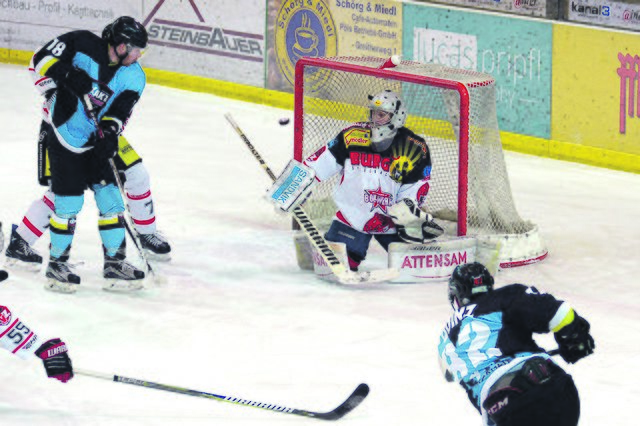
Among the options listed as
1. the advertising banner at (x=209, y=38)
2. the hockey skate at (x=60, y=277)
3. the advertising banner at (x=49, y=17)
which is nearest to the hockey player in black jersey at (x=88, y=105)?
the hockey skate at (x=60, y=277)

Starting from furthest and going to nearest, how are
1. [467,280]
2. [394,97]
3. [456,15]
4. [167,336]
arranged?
1. [456,15]
2. [394,97]
3. [167,336]
4. [467,280]

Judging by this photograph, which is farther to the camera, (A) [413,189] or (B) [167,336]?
(A) [413,189]

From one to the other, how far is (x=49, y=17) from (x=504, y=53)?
4580 mm

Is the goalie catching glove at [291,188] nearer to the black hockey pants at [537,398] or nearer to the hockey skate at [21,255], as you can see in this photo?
the hockey skate at [21,255]

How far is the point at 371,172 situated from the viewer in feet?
25.8

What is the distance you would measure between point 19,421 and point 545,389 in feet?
7.45

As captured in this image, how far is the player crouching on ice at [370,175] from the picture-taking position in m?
7.79

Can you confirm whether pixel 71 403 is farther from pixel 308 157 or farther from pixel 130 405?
pixel 308 157

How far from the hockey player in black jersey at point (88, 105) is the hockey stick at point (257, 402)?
1.55 m

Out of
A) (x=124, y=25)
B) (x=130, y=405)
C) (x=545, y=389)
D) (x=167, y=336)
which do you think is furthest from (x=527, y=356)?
(x=124, y=25)

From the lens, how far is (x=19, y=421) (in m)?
6.17

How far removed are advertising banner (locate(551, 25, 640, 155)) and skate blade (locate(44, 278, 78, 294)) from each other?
396 centimetres

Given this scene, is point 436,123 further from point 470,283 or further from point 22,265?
point 470,283

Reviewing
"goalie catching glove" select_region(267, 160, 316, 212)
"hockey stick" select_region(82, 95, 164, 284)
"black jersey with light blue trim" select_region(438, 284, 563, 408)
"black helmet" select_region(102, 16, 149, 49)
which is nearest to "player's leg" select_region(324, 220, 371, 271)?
"goalie catching glove" select_region(267, 160, 316, 212)
